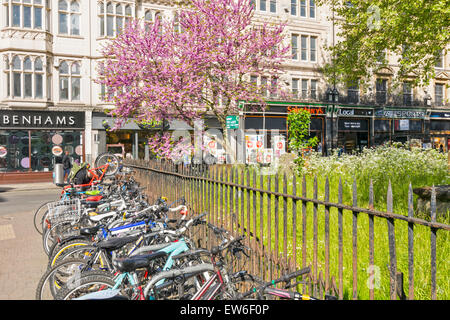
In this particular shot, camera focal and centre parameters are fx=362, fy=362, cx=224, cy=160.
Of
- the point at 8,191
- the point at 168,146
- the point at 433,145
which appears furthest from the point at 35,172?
the point at 433,145

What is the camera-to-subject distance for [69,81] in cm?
2377

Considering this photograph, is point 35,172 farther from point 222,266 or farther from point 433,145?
point 433,145

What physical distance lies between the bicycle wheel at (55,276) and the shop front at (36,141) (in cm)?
2122

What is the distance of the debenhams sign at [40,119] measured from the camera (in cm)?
2180

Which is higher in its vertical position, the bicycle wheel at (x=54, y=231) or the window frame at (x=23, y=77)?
the window frame at (x=23, y=77)

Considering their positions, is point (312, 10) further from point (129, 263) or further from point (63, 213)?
point (129, 263)

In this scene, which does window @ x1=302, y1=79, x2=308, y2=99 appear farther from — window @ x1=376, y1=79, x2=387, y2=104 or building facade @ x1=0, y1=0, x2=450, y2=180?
window @ x1=376, y1=79, x2=387, y2=104

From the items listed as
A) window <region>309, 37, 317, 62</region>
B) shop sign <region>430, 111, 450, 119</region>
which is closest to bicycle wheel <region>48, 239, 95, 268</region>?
window <region>309, 37, 317, 62</region>

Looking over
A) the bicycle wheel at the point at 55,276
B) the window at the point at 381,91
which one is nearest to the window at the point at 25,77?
the bicycle wheel at the point at 55,276

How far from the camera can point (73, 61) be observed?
23828 mm

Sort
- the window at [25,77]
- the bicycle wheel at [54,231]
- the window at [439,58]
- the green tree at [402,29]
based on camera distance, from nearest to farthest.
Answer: the bicycle wheel at [54,231], the green tree at [402,29], the window at [439,58], the window at [25,77]

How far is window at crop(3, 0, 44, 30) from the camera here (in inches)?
858

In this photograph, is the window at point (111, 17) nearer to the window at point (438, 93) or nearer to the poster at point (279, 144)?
the poster at point (279, 144)

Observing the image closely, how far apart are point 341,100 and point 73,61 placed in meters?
21.0
